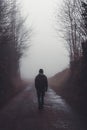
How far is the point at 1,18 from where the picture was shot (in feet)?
93.6

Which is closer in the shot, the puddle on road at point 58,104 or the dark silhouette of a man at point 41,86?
the puddle on road at point 58,104

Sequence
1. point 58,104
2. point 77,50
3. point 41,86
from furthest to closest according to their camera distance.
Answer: point 77,50 < point 58,104 < point 41,86

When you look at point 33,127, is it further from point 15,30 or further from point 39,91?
point 15,30

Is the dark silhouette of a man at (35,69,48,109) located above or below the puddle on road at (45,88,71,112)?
above

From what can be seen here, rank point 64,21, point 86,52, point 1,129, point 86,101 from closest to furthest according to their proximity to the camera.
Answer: point 1,129
point 86,101
point 86,52
point 64,21

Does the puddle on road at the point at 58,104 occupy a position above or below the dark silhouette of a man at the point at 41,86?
below

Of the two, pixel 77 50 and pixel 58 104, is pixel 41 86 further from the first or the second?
pixel 77 50

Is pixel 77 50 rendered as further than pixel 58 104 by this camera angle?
Yes

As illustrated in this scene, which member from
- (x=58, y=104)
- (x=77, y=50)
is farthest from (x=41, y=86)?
(x=77, y=50)

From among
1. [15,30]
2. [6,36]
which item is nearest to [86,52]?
[6,36]

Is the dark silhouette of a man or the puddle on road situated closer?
the puddle on road

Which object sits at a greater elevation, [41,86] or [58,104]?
[41,86]

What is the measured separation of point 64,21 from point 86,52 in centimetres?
1341

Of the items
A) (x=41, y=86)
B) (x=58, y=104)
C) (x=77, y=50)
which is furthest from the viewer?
(x=77, y=50)
